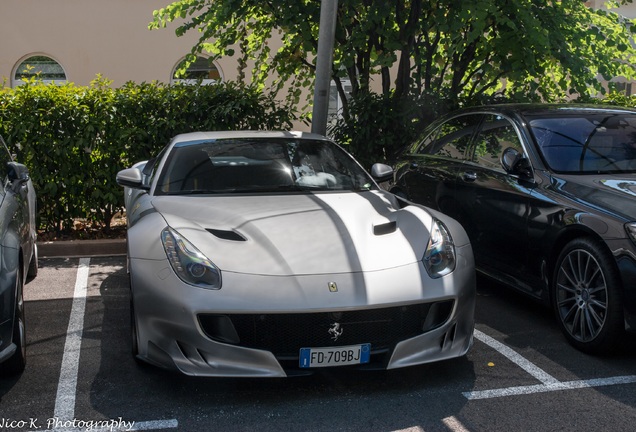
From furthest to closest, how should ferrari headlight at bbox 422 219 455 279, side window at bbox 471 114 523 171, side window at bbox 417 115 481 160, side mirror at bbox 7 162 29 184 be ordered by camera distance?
side window at bbox 417 115 481 160, side window at bbox 471 114 523 171, side mirror at bbox 7 162 29 184, ferrari headlight at bbox 422 219 455 279

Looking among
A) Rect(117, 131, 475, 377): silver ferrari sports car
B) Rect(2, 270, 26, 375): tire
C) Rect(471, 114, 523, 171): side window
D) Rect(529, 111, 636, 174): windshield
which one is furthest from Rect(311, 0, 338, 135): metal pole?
Rect(2, 270, 26, 375): tire

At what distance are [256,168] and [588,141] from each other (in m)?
2.47

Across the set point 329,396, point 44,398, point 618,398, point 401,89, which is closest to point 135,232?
point 44,398

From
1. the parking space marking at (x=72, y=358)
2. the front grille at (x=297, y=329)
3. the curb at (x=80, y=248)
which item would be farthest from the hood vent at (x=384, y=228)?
the curb at (x=80, y=248)

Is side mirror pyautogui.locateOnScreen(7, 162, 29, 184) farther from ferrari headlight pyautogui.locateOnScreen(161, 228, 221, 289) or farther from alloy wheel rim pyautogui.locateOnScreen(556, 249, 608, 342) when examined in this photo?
alloy wheel rim pyautogui.locateOnScreen(556, 249, 608, 342)

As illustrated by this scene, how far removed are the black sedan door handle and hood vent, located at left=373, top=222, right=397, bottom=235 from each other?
1779mm

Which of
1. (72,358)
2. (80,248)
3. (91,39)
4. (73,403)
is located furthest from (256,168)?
(91,39)

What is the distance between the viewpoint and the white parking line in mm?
3768

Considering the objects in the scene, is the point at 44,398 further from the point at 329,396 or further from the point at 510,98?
the point at 510,98

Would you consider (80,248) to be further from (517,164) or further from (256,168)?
(517,164)

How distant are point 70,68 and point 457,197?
1293 cm

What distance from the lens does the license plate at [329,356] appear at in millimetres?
3977

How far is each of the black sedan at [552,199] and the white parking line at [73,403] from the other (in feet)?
8.70

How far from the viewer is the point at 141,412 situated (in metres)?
3.95
